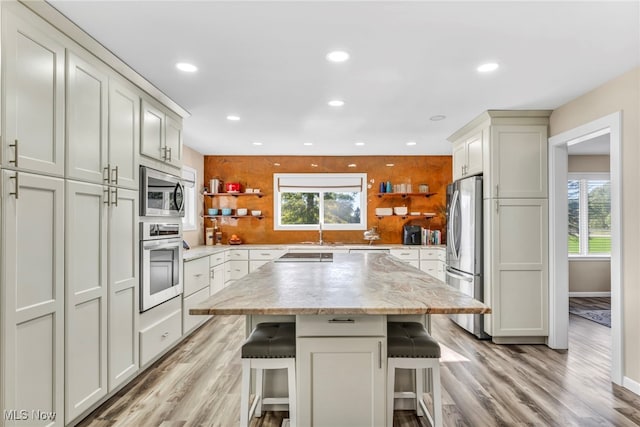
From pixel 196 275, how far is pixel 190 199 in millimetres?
1823

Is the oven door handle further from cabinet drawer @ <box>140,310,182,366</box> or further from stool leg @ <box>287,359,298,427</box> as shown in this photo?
stool leg @ <box>287,359,298,427</box>

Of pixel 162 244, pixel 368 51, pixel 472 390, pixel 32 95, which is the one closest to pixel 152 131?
pixel 162 244

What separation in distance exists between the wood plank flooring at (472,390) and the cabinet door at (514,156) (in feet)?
5.39

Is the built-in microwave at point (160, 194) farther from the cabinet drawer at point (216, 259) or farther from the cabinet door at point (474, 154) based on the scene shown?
the cabinet door at point (474, 154)

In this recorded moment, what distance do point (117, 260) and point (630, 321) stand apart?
380cm

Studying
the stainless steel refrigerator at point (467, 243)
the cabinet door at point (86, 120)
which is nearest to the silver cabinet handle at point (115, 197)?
the cabinet door at point (86, 120)

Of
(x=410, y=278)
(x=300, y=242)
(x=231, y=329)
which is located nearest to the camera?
(x=410, y=278)

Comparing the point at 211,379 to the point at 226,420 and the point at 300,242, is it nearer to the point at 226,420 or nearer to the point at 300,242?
the point at 226,420

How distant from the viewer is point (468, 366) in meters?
3.10

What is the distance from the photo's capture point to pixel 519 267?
3699 millimetres

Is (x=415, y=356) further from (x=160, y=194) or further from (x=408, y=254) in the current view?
(x=408, y=254)

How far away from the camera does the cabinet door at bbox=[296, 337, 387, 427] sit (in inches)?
65.7

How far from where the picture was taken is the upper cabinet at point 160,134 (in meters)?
2.92

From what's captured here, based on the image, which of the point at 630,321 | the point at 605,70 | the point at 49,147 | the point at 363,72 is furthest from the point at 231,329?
the point at 605,70
